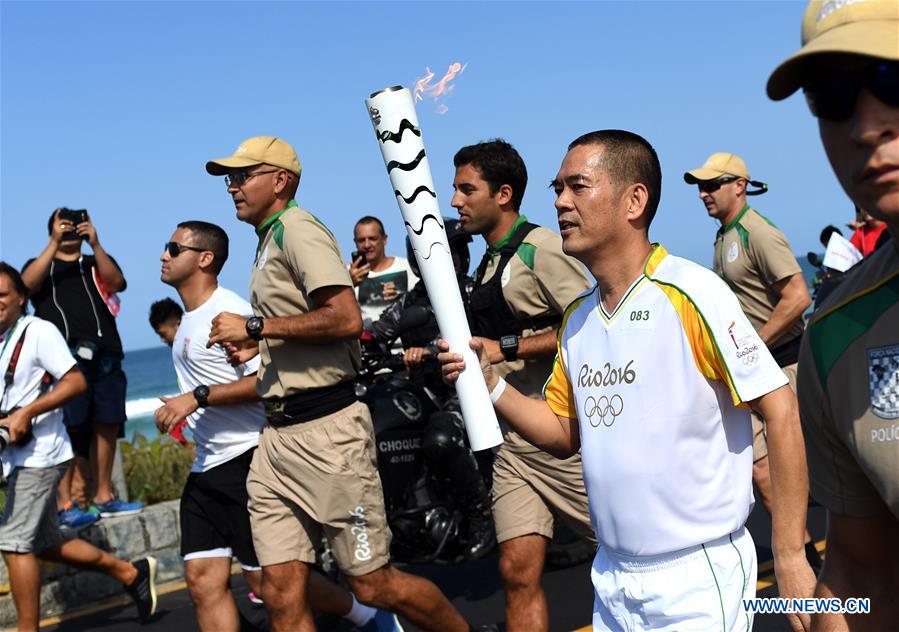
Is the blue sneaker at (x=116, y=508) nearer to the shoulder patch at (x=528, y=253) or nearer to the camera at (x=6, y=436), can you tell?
the camera at (x=6, y=436)

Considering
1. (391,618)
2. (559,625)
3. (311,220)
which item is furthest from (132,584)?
(311,220)

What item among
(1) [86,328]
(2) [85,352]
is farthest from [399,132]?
(1) [86,328]

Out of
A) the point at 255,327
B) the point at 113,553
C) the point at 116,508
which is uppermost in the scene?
the point at 255,327

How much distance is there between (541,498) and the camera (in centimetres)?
507

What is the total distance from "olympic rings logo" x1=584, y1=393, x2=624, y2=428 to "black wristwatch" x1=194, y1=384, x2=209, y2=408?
2.74 metres

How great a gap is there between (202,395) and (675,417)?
2992 mm

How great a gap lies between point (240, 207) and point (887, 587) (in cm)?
390

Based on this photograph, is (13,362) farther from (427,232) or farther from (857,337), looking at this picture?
(857,337)

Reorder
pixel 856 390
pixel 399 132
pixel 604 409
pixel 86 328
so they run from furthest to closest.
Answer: pixel 86 328 → pixel 399 132 → pixel 604 409 → pixel 856 390

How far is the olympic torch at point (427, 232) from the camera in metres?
3.22

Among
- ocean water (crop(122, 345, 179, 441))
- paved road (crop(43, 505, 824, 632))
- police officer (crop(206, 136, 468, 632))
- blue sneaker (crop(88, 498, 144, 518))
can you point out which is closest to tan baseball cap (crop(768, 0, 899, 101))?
police officer (crop(206, 136, 468, 632))

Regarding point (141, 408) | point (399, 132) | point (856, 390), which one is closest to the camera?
point (856, 390)

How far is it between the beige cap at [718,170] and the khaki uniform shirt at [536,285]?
2.07 metres

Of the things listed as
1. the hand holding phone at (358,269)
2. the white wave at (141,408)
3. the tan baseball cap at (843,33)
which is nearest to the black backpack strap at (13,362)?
the hand holding phone at (358,269)
